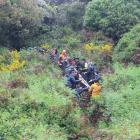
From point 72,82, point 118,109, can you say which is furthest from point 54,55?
point 118,109

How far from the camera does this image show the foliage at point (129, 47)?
88.5 feet

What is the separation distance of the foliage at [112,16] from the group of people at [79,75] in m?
5.28

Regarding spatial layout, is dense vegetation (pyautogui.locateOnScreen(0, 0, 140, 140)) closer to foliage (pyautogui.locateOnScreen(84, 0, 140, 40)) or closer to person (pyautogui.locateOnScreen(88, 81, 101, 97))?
foliage (pyautogui.locateOnScreen(84, 0, 140, 40))

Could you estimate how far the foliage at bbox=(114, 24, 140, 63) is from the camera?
27.0 metres

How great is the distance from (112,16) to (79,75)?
412 inches

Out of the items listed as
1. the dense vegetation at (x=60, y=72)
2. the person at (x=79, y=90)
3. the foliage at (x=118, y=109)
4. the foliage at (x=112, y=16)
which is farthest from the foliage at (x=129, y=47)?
the person at (x=79, y=90)

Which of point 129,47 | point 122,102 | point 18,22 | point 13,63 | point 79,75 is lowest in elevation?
point 122,102

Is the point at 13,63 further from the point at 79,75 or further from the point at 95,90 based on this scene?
the point at 95,90

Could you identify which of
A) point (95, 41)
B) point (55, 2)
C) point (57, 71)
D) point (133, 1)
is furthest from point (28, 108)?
point (55, 2)

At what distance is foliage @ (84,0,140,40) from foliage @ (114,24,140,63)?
280 cm

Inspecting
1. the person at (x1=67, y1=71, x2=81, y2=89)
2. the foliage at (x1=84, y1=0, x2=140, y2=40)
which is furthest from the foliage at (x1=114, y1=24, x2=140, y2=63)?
the person at (x1=67, y1=71, x2=81, y2=89)

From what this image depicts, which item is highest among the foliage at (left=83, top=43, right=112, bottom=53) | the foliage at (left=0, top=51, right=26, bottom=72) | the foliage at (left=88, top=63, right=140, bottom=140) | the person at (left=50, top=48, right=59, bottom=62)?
the foliage at (left=83, top=43, right=112, bottom=53)

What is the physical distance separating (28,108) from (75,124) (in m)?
1.92

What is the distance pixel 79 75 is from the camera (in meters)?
23.6
